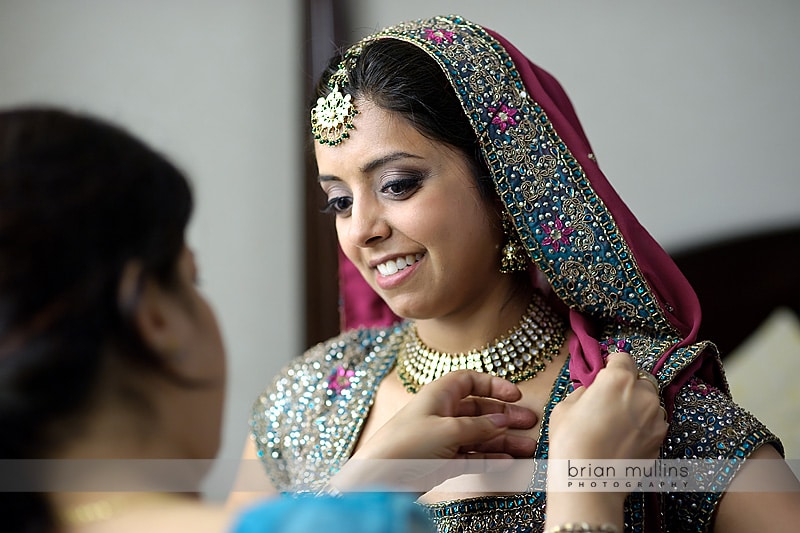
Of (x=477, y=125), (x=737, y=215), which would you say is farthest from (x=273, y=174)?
(x=477, y=125)

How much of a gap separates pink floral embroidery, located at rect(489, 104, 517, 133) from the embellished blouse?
35cm

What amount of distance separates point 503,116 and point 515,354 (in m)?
0.35

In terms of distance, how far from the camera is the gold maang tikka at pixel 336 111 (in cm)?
129

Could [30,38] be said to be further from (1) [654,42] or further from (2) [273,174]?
(1) [654,42]

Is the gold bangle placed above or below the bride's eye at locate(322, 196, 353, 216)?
below

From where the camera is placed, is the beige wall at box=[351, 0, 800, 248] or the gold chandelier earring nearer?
the gold chandelier earring

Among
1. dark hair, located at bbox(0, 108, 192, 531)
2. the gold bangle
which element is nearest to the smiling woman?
the gold bangle

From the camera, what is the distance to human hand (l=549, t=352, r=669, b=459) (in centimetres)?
100

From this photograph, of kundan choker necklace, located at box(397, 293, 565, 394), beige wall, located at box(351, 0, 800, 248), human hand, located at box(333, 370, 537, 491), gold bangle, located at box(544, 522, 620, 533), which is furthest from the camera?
beige wall, located at box(351, 0, 800, 248)

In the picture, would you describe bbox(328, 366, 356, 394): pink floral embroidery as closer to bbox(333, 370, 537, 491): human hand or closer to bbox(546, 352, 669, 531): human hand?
bbox(333, 370, 537, 491): human hand

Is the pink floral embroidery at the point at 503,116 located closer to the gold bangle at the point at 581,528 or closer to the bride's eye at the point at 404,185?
the bride's eye at the point at 404,185

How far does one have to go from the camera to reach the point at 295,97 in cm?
269

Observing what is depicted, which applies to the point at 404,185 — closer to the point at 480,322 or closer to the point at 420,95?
the point at 420,95

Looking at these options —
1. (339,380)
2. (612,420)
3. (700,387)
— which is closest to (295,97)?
(339,380)
